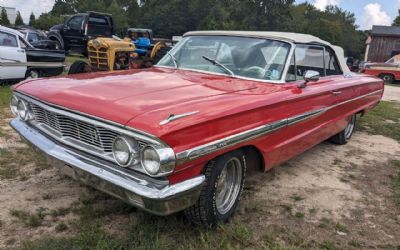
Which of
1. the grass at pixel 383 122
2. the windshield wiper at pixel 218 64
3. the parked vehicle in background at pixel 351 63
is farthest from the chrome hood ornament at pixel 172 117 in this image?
the parked vehicle in background at pixel 351 63

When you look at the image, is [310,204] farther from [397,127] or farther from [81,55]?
[81,55]

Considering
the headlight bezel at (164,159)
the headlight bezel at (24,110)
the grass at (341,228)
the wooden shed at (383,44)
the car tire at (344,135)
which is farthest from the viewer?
the wooden shed at (383,44)

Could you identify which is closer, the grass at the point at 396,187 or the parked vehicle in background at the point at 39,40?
the grass at the point at 396,187

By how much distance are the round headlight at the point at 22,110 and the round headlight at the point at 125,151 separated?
1384 mm

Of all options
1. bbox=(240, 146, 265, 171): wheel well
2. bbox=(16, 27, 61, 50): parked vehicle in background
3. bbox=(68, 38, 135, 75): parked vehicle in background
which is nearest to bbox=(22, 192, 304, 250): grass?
bbox=(240, 146, 265, 171): wheel well

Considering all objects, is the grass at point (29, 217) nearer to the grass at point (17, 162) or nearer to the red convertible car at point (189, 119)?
the red convertible car at point (189, 119)

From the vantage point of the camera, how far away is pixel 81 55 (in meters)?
20.5

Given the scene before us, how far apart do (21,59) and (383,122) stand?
852cm

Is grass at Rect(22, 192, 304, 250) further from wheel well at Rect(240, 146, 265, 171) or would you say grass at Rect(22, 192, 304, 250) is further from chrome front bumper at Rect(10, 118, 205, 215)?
wheel well at Rect(240, 146, 265, 171)

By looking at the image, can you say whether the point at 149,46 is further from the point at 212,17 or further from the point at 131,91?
the point at 212,17

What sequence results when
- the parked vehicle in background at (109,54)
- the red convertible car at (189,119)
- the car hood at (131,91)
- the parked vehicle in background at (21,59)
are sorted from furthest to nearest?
the parked vehicle in background at (109,54), the parked vehicle in background at (21,59), the car hood at (131,91), the red convertible car at (189,119)

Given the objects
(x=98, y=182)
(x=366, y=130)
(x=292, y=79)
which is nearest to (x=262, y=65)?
(x=292, y=79)

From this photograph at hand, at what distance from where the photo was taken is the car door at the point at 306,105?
12.3 ft

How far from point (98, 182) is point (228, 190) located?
116cm
